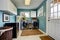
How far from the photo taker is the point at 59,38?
436 cm

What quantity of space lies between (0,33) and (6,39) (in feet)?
1.09

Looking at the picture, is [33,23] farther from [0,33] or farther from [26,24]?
[0,33]

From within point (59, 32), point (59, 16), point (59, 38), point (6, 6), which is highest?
point (6, 6)

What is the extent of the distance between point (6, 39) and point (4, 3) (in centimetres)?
200

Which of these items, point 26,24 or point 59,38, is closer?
point 59,38

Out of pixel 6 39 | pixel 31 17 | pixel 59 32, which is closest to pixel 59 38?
pixel 59 32

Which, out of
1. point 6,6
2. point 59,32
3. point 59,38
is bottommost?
point 59,38

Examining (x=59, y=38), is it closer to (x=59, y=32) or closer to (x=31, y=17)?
(x=59, y=32)

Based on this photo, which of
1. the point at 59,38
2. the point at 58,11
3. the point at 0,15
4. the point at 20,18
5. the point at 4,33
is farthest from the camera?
the point at 20,18

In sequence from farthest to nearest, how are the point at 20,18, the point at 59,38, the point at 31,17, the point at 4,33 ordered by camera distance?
the point at 31,17
the point at 20,18
the point at 59,38
the point at 4,33

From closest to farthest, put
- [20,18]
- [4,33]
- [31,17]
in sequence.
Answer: [4,33], [20,18], [31,17]

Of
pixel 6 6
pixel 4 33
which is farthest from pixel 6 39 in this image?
pixel 6 6

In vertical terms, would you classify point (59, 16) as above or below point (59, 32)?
above

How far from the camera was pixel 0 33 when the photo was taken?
339cm
